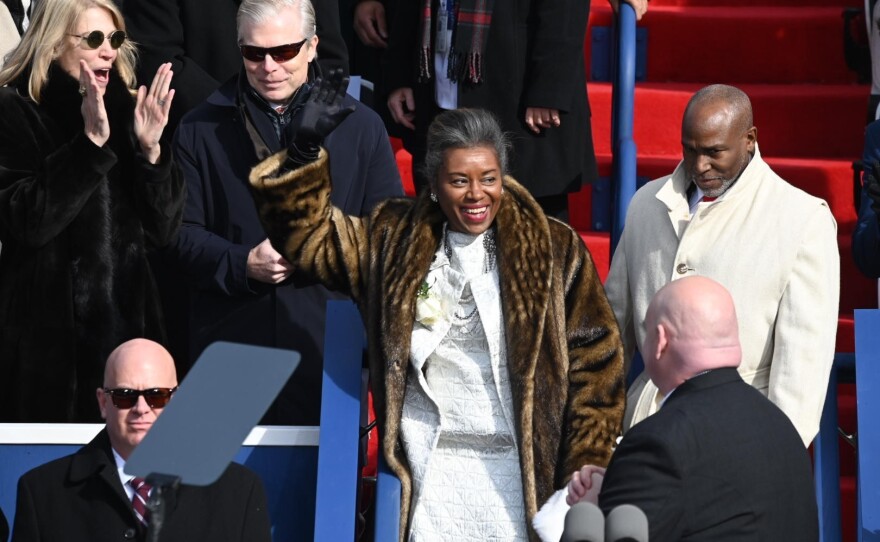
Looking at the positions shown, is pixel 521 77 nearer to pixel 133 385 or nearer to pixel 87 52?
pixel 87 52

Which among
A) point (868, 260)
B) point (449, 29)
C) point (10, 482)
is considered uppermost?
point (449, 29)

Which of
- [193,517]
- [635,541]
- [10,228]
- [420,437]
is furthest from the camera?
[10,228]

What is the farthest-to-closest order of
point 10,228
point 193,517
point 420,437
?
1. point 10,228
2. point 420,437
3. point 193,517

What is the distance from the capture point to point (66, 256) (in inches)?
220

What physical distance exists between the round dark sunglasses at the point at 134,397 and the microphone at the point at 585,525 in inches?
66.0

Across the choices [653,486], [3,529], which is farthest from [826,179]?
[3,529]

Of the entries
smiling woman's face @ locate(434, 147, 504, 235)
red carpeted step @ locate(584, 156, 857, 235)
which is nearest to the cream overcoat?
smiling woman's face @ locate(434, 147, 504, 235)

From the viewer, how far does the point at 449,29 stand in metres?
6.45

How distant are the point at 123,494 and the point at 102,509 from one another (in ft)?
0.23

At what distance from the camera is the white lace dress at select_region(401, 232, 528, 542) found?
16.0ft

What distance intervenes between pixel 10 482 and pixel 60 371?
0.47 meters

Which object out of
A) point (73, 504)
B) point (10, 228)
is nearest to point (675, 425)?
point (73, 504)

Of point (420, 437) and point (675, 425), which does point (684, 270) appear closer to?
point (420, 437)

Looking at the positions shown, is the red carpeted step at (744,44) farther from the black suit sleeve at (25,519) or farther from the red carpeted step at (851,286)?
the black suit sleeve at (25,519)
